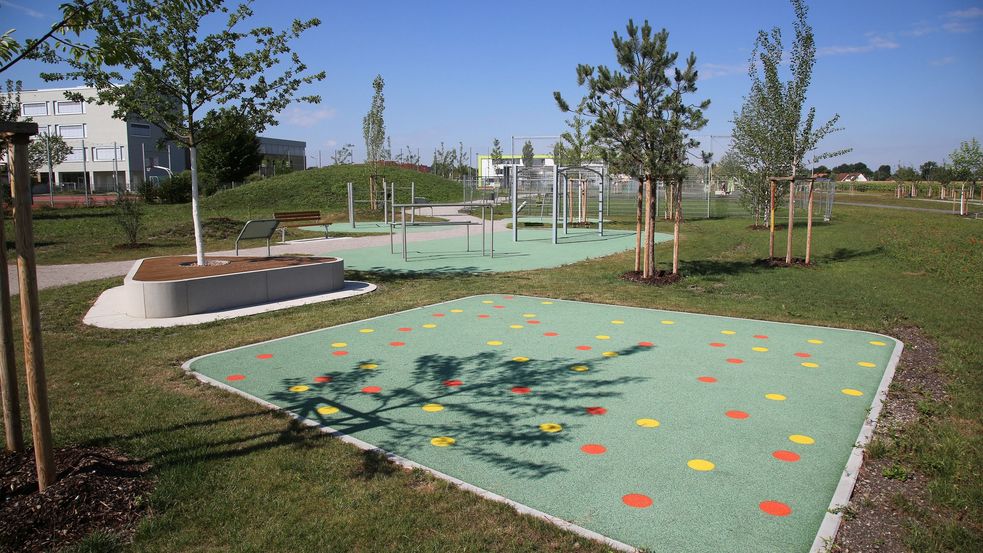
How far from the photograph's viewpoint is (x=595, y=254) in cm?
1652

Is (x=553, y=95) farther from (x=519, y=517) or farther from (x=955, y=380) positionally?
(x=519, y=517)

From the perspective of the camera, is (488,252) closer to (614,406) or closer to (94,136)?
(614,406)

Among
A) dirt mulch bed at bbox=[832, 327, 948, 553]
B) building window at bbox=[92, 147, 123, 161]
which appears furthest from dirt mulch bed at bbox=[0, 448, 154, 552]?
building window at bbox=[92, 147, 123, 161]

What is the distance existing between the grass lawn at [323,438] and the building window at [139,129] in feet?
185

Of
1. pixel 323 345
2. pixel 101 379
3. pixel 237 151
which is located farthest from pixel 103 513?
pixel 237 151

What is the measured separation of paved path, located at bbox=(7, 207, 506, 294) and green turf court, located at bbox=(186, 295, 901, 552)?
4501 millimetres

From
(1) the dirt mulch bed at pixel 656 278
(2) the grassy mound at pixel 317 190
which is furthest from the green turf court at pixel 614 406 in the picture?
(2) the grassy mound at pixel 317 190

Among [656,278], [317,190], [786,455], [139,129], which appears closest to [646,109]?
[656,278]

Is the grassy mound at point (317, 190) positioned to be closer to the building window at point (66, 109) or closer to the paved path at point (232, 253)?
the paved path at point (232, 253)

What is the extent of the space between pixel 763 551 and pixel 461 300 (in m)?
6.99

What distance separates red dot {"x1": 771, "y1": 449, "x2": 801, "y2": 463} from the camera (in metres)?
4.14

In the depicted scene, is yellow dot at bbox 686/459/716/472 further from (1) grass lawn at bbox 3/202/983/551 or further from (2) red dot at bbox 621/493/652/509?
(1) grass lawn at bbox 3/202/983/551

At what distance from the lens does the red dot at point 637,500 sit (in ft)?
11.5

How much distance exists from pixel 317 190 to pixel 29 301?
37907mm
